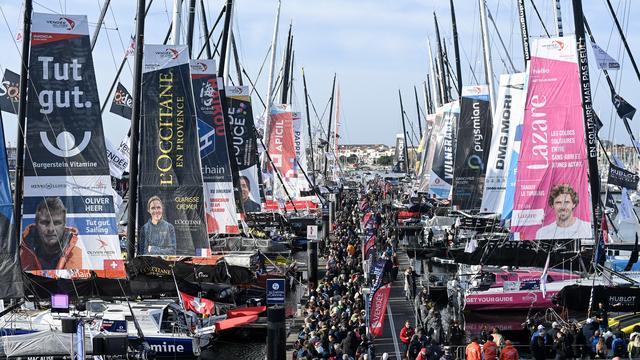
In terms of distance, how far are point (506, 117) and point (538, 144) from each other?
14.8 m

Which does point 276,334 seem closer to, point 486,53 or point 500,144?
point 500,144

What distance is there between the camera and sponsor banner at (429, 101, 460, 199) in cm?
5572

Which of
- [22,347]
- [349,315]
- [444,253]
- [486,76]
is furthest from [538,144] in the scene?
[486,76]

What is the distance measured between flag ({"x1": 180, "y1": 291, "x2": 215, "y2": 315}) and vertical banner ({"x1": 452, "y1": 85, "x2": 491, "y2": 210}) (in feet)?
76.8

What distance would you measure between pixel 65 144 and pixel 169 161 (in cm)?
615

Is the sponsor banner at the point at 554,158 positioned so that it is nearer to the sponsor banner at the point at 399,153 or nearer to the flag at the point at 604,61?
the flag at the point at 604,61

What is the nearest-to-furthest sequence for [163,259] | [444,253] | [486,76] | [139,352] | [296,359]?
[139,352] < [296,359] < [163,259] < [444,253] < [486,76]

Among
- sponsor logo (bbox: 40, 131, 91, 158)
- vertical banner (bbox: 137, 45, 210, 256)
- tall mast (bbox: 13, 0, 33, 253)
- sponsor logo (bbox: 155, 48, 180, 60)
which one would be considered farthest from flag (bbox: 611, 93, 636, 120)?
tall mast (bbox: 13, 0, 33, 253)

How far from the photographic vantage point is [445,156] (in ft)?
184

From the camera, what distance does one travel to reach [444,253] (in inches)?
1622

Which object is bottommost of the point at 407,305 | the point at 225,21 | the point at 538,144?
the point at 407,305

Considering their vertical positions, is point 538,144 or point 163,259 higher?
point 538,144

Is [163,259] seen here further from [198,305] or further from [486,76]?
[486,76]

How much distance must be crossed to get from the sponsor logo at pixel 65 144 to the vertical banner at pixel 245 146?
20208 mm
